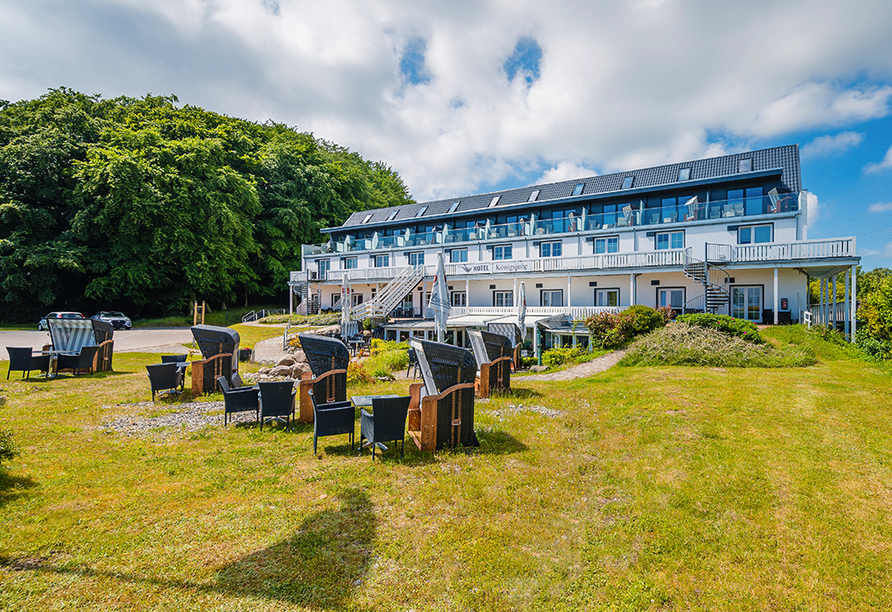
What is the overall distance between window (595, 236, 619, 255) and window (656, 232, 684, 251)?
7.91 ft

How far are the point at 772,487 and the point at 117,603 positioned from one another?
642 cm

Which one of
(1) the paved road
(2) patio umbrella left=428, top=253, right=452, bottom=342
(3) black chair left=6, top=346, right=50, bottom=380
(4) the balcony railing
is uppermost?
(4) the balcony railing

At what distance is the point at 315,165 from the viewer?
48406 millimetres

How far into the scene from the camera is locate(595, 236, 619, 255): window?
26.8 meters

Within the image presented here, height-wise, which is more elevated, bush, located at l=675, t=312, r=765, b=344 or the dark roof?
the dark roof

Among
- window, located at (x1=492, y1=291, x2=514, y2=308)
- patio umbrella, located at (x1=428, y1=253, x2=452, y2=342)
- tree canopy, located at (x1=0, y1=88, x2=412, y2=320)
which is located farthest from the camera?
tree canopy, located at (x1=0, y1=88, x2=412, y2=320)

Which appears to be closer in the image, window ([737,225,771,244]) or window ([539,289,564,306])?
window ([737,225,771,244])

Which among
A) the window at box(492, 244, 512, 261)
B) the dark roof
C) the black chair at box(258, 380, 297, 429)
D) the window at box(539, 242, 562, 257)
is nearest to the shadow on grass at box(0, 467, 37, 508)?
the black chair at box(258, 380, 297, 429)

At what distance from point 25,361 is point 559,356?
1662 cm

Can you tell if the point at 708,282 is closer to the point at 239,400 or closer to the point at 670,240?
the point at 670,240

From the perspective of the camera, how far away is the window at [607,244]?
2680 cm

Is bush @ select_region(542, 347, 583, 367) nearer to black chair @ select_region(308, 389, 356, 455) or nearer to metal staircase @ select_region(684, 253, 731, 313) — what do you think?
metal staircase @ select_region(684, 253, 731, 313)

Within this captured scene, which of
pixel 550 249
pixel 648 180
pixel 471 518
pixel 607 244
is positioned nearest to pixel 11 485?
pixel 471 518

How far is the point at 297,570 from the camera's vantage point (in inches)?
136
